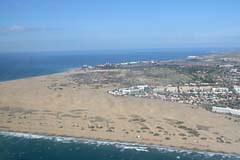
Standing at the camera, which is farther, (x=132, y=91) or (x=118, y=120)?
(x=132, y=91)

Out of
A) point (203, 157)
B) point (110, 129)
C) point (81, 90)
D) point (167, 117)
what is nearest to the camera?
point (203, 157)

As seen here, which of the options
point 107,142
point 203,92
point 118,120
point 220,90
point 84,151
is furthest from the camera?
point 220,90

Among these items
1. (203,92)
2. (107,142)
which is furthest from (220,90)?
(107,142)

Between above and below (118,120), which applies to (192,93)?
above

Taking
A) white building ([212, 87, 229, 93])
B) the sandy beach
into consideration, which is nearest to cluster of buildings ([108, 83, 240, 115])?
white building ([212, 87, 229, 93])

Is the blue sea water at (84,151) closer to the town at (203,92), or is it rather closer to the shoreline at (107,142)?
the shoreline at (107,142)

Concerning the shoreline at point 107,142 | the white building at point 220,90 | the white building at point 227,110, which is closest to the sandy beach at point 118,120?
the shoreline at point 107,142

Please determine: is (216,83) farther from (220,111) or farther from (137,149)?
(137,149)

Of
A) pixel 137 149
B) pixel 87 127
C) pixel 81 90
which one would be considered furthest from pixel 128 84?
pixel 137 149

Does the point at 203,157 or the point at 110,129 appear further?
the point at 110,129

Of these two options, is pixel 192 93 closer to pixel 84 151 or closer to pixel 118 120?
pixel 118 120
